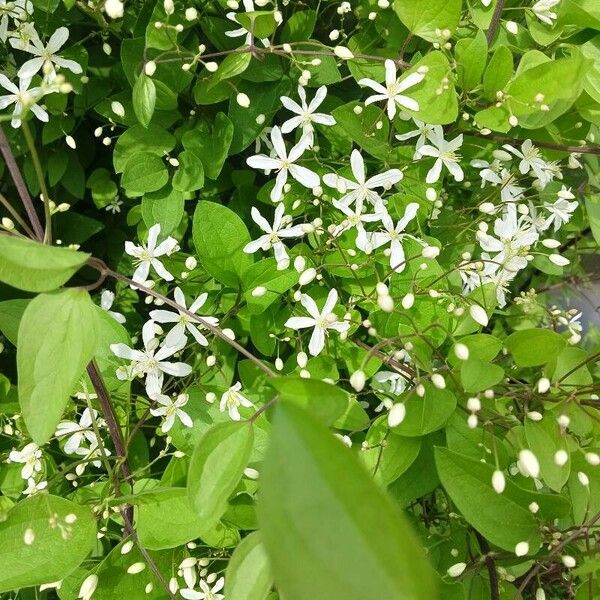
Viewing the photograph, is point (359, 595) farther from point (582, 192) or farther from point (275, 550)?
point (582, 192)

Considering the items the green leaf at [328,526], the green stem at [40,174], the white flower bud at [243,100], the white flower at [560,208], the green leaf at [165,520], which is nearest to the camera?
the green leaf at [328,526]

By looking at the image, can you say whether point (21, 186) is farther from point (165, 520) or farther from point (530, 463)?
point (530, 463)

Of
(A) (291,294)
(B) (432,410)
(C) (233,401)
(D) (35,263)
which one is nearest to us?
(D) (35,263)

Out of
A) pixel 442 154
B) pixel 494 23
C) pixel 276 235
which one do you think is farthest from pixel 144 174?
pixel 494 23

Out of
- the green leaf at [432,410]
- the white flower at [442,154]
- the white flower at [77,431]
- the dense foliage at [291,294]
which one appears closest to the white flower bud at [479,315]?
the dense foliage at [291,294]

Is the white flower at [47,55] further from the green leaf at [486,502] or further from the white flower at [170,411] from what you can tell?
the green leaf at [486,502]

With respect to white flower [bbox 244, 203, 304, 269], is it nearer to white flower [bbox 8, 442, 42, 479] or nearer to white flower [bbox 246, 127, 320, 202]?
white flower [bbox 246, 127, 320, 202]

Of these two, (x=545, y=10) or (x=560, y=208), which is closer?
(x=545, y=10)
